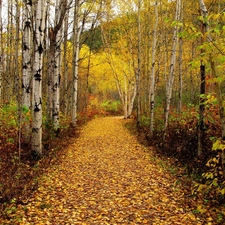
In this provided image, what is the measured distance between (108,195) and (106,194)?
65 mm

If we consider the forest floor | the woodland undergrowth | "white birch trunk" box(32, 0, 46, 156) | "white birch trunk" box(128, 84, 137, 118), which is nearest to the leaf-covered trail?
the forest floor

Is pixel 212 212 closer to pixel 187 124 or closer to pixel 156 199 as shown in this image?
pixel 156 199

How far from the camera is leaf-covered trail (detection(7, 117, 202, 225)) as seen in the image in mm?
4043

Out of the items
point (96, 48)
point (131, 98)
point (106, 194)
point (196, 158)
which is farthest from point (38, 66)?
point (96, 48)

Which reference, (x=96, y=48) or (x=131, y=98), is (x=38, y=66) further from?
(x=96, y=48)

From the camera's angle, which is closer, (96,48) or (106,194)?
(106,194)

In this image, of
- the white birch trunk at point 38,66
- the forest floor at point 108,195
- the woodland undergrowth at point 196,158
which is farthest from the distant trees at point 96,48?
the forest floor at point 108,195

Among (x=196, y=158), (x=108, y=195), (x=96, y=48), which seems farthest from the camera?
(x=96, y=48)

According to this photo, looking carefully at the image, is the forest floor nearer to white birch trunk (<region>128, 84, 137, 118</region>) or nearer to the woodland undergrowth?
the woodland undergrowth

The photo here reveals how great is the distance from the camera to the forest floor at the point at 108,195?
158 inches

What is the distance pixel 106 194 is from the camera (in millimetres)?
5051

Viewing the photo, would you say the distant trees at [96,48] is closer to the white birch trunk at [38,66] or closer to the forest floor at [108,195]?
the white birch trunk at [38,66]

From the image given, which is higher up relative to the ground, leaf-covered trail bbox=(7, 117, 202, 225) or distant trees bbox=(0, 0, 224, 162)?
distant trees bbox=(0, 0, 224, 162)

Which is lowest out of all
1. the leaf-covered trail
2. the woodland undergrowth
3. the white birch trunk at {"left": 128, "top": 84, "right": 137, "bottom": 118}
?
the leaf-covered trail
